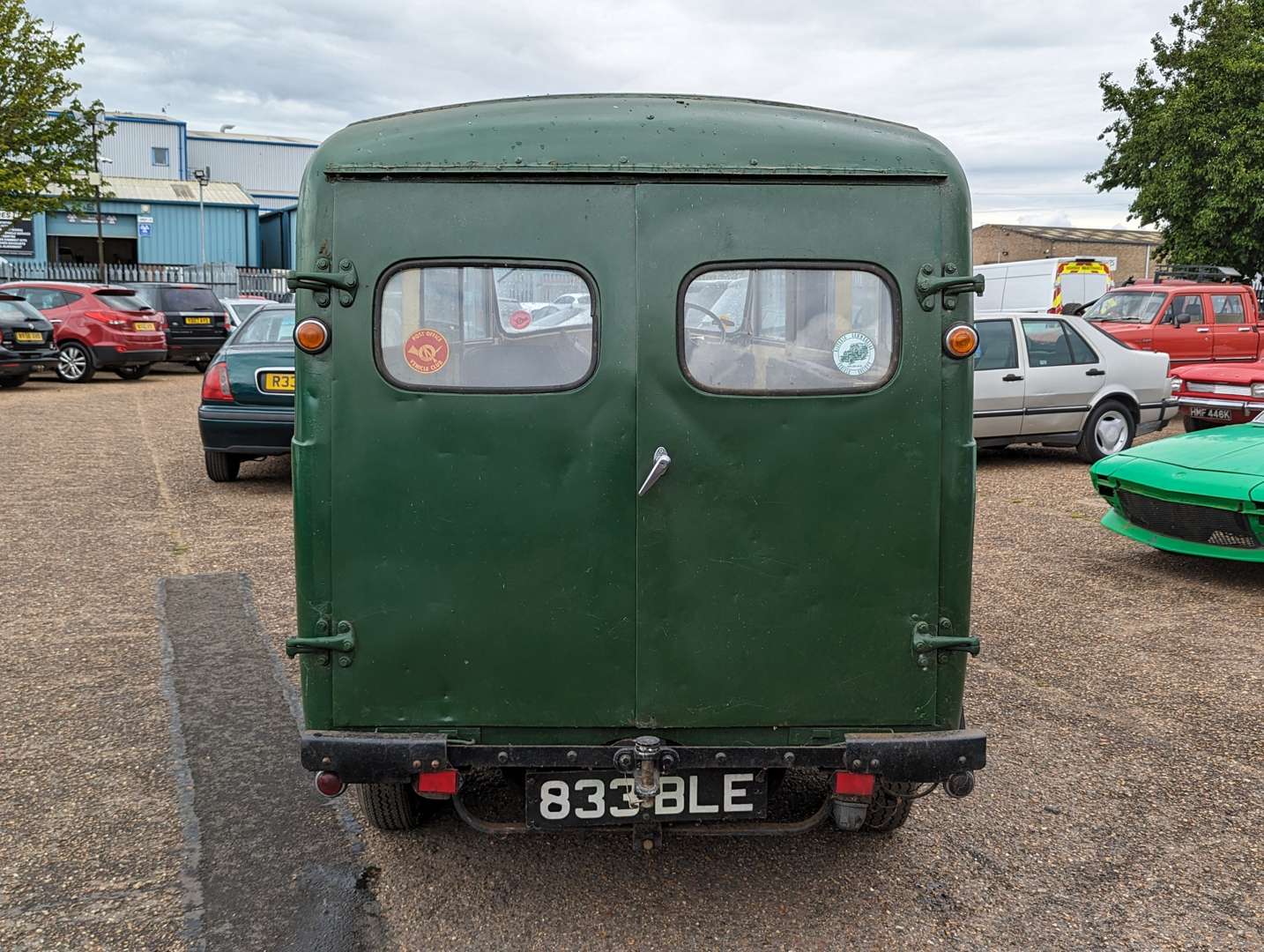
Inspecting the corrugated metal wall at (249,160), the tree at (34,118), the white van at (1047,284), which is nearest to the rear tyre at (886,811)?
the white van at (1047,284)

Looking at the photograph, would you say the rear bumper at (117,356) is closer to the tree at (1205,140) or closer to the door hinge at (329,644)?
the door hinge at (329,644)

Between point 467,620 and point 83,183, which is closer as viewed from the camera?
point 467,620

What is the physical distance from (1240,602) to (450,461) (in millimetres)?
5587

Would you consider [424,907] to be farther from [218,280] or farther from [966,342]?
[218,280]

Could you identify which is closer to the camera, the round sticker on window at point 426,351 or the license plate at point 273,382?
the round sticker on window at point 426,351

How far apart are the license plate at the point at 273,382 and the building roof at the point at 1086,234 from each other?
49230 mm

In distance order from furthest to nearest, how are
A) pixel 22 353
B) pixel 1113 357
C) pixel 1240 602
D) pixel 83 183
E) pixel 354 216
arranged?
pixel 83 183
pixel 22 353
pixel 1113 357
pixel 1240 602
pixel 354 216

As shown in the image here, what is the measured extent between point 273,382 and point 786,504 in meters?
7.64

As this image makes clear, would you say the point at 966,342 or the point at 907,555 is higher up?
the point at 966,342

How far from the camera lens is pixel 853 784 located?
3361 millimetres

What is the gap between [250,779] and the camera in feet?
14.5

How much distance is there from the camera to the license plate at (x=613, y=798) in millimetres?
3312

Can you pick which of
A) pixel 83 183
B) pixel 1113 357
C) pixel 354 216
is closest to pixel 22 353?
pixel 83 183

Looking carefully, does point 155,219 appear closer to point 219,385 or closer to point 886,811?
point 219,385
